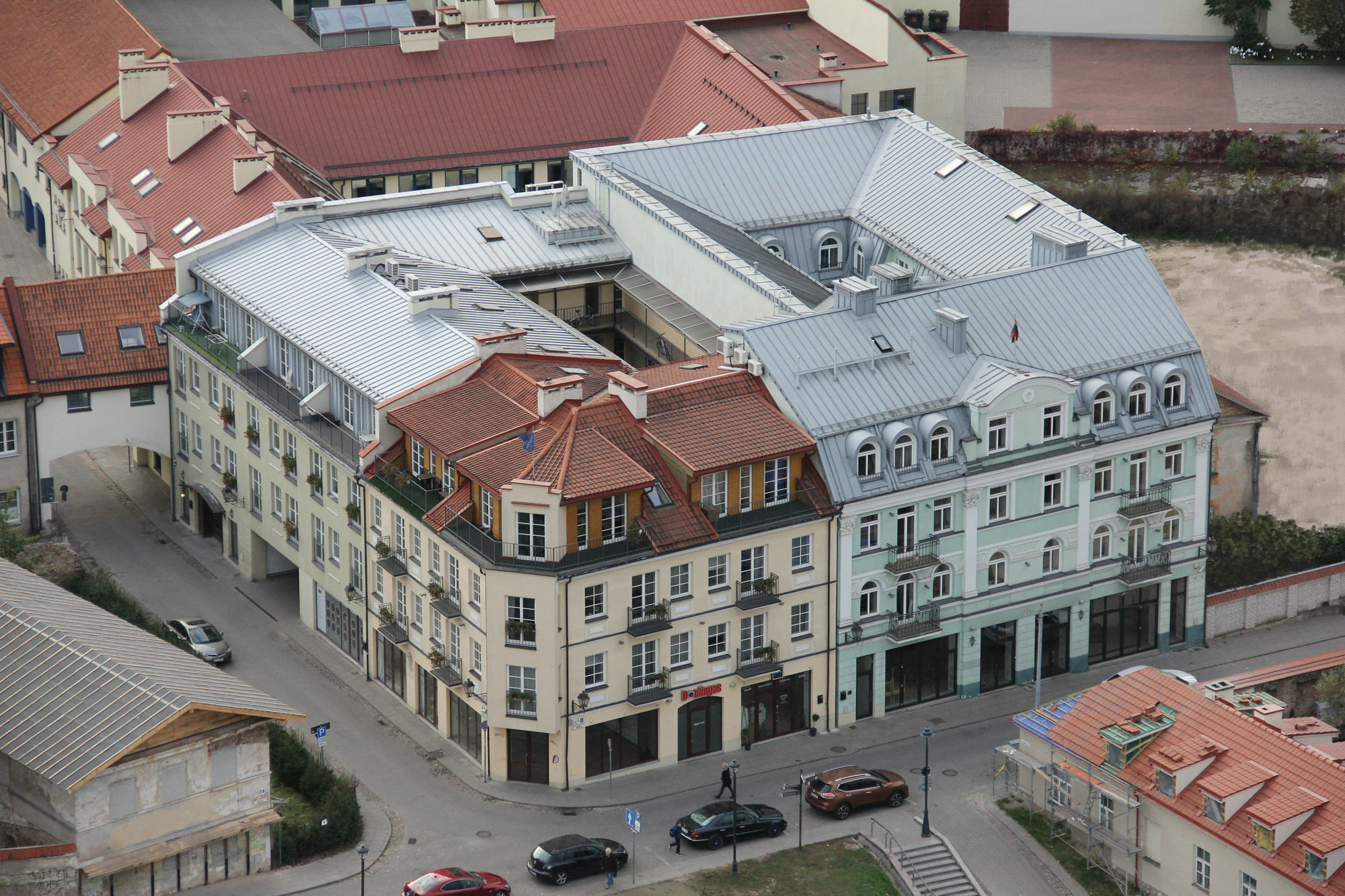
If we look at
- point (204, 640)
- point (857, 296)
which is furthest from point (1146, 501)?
point (204, 640)

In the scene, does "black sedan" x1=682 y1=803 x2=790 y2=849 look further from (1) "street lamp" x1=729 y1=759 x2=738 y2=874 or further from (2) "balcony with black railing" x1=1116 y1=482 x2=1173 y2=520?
(2) "balcony with black railing" x1=1116 y1=482 x2=1173 y2=520

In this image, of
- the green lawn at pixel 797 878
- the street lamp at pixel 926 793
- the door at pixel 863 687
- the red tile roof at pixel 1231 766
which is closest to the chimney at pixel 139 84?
the door at pixel 863 687

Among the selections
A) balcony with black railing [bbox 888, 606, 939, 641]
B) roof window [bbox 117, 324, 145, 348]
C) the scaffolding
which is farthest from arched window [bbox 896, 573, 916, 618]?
roof window [bbox 117, 324, 145, 348]

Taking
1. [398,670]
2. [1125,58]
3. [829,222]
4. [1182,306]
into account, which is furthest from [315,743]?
[1125,58]

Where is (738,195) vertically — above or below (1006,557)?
above

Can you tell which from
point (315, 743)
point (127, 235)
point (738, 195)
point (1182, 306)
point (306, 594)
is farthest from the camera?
point (1182, 306)

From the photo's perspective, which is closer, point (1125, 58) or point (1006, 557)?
point (1006, 557)

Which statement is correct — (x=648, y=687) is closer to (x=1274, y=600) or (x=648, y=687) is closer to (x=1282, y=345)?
(x=1274, y=600)

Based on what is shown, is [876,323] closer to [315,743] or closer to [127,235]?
[315,743]
